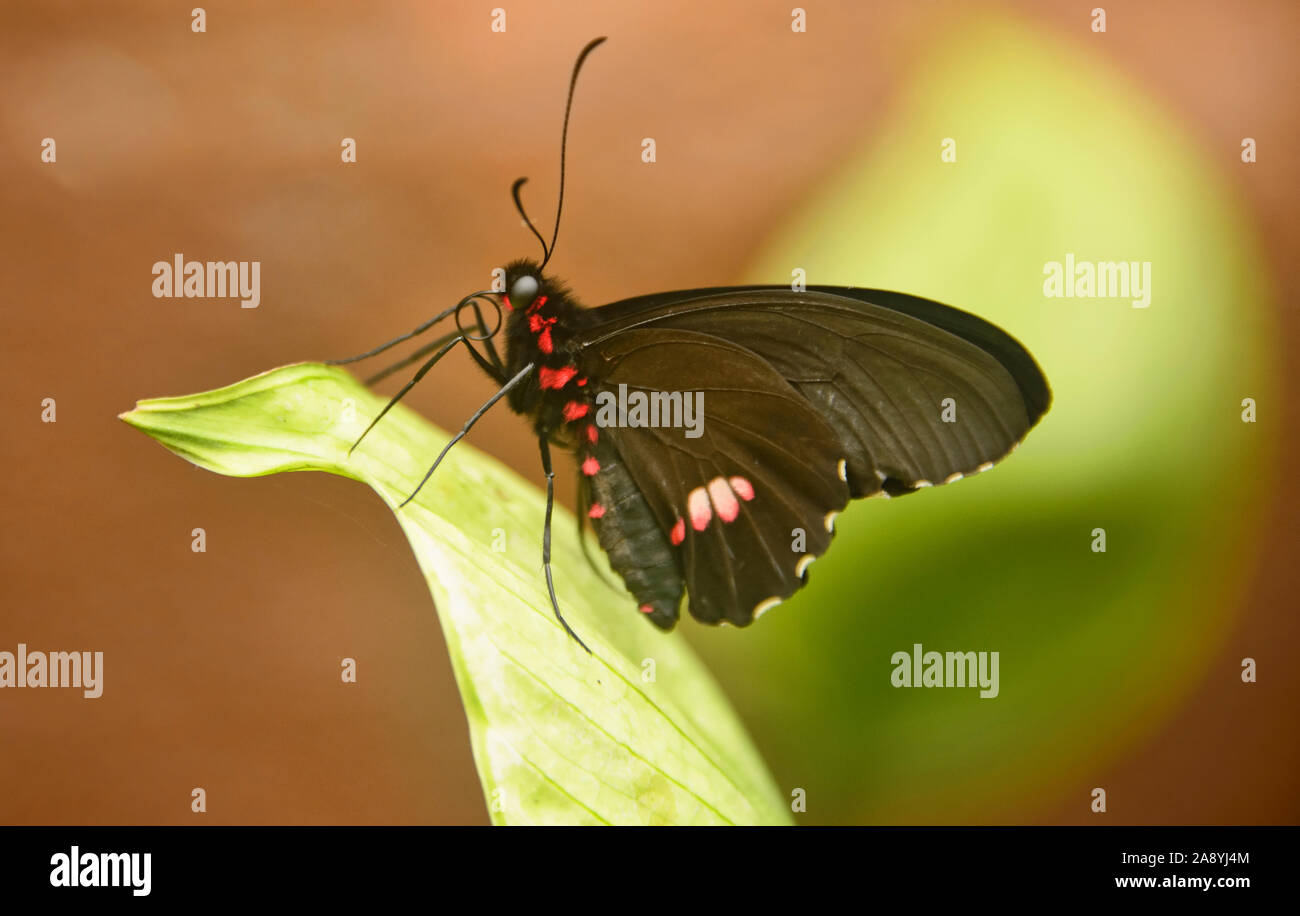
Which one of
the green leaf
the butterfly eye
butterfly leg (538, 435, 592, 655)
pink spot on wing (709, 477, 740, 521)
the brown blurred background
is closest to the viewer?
the green leaf

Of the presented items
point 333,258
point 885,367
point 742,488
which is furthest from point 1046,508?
point 333,258

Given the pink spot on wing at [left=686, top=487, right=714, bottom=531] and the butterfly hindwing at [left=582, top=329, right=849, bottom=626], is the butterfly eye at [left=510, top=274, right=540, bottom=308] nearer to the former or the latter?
the butterfly hindwing at [left=582, top=329, right=849, bottom=626]

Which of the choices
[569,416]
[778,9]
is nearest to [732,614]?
[569,416]

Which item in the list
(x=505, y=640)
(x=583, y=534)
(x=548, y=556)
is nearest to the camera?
(x=505, y=640)

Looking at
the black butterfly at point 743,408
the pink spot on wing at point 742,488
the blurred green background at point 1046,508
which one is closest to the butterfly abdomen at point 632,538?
the black butterfly at point 743,408

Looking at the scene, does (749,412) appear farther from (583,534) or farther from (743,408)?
(583,534)

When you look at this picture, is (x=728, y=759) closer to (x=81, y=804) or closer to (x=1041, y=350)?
(x=1041, y=350)

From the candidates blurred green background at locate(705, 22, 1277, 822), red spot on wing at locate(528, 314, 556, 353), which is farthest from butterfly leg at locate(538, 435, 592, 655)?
blurred green background at locate(705, 22, 1277, 822)

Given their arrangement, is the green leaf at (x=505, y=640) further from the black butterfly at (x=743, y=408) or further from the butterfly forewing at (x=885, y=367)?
the butterfly forewing at (x=885, y=367)
